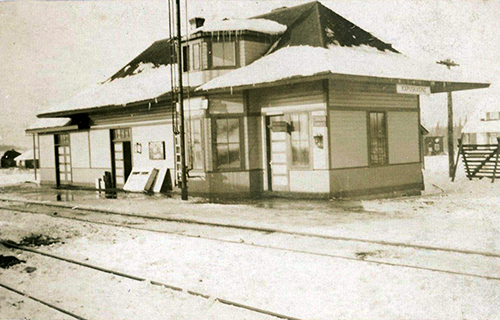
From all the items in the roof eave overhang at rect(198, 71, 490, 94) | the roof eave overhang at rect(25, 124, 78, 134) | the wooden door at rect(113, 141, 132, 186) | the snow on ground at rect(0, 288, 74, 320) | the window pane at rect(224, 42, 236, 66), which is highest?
the window pane at rect(224, 42, 236, 66)

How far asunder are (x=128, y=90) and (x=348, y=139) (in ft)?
35.2

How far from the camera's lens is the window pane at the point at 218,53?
55.6ft

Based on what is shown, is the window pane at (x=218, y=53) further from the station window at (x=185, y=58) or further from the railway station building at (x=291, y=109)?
the station window at (x=185, y=58)

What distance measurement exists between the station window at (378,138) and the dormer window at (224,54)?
549cm

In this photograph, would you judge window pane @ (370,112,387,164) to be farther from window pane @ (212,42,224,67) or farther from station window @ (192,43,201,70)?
station window @ (192,43,201,70)

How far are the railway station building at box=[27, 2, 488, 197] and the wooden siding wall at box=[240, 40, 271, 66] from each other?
0.04 meters

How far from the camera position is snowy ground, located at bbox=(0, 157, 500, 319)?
5.11 meters

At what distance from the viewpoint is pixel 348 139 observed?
14.7 metres

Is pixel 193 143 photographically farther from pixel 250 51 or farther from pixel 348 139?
pixel 348 139

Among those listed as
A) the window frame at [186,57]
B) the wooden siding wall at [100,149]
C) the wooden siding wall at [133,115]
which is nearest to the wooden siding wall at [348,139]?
the window frame at [186,57]

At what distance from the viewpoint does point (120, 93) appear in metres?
20.8

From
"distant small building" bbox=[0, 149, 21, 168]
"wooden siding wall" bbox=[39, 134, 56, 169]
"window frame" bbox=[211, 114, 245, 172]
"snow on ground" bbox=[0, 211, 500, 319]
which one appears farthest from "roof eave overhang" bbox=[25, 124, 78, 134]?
"distant small building" bbox=[0, 149, 21, 168]

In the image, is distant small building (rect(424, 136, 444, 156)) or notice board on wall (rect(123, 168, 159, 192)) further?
distant small building (rect(424, 136, 444, 156))

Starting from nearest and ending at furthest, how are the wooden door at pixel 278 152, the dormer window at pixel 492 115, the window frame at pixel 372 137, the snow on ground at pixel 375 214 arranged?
1. the snow on ground at pixel 375 214
2. the wooden door at pixel 278 152
3. the window frame at pixel 372 137
4. the dormer window at pixel 492 115
